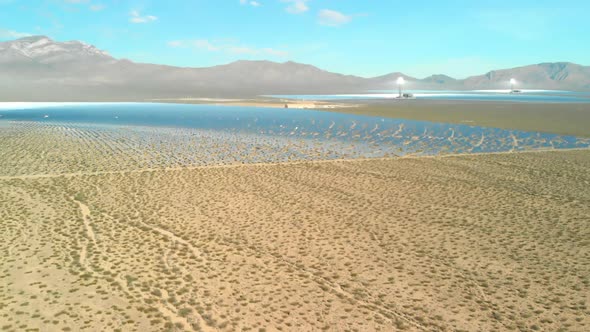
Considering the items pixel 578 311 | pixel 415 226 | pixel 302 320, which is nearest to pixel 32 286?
pixel 302 320

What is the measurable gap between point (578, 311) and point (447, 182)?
12.4 meters

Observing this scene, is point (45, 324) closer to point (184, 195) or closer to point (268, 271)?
point (268, 271)

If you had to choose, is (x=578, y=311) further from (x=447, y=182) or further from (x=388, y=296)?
(x=447, y=182)

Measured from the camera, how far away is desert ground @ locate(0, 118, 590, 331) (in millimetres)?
9172

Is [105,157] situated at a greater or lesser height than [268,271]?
greater

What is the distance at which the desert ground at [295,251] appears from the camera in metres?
9.17

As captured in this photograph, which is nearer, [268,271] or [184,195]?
[268,271]

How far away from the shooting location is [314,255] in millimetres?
12469

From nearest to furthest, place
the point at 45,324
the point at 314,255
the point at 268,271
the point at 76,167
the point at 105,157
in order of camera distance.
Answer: the point at 45,324, the point at 268,271, the point at 314,255, the point at 76,167, the point at 105,157

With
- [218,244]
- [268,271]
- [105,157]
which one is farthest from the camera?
[105,157]

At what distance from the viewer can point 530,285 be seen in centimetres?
1048

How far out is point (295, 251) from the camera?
12797 mm

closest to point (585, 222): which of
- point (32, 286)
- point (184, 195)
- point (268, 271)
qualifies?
point (268, 271)

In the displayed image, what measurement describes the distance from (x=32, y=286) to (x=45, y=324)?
216 cm
